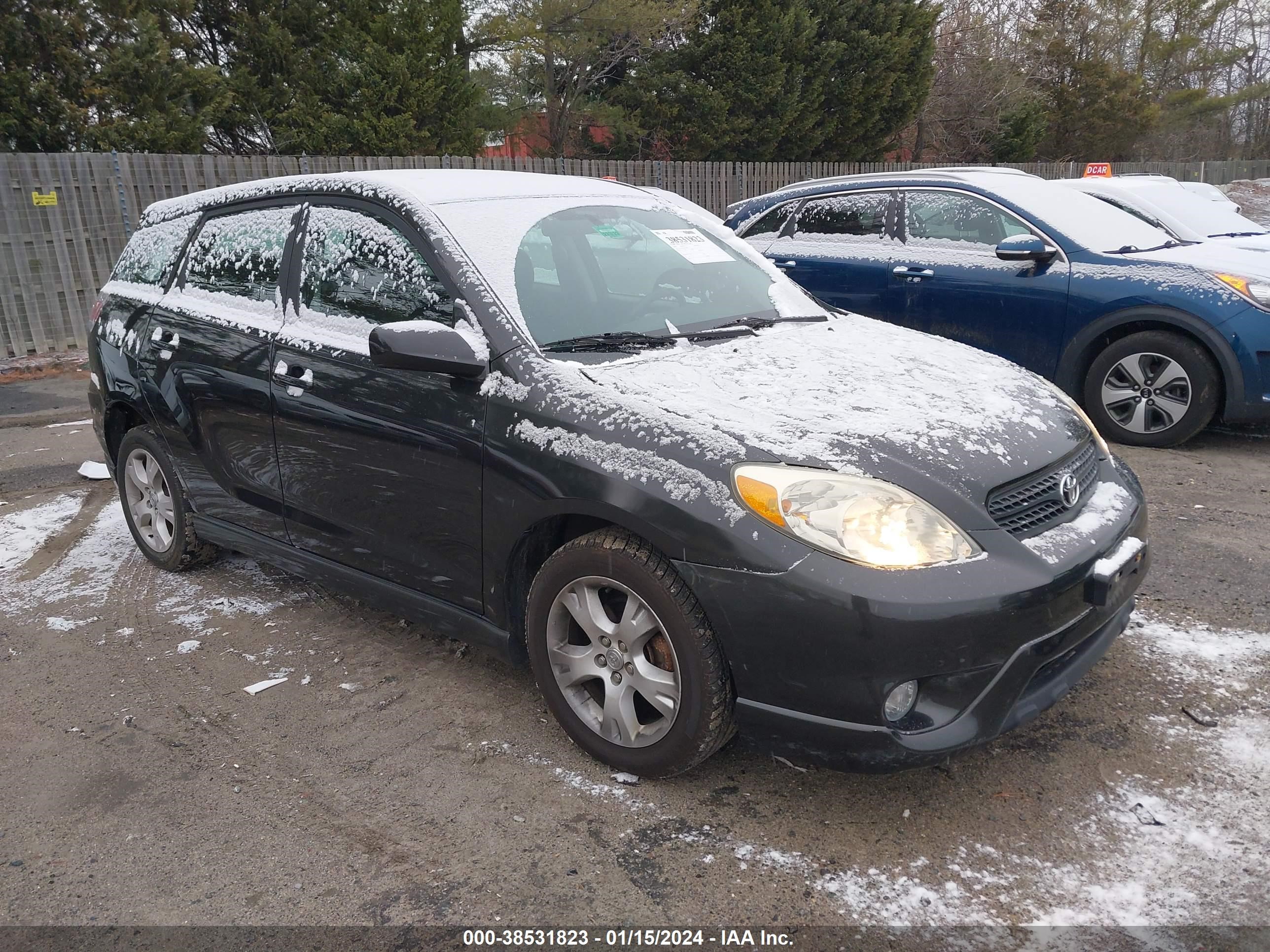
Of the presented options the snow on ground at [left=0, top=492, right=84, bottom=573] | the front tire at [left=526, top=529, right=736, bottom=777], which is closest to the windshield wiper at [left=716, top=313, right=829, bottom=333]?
the front tire at [left=526, top=529, right=736, bottom=777]

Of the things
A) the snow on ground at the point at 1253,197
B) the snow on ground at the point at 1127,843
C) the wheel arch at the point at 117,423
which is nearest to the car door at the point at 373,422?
the snow on ground at the point at 1127,843

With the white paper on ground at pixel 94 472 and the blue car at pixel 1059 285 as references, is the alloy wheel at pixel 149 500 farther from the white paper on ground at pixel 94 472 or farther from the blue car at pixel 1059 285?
the blue car at pixel 1059 285

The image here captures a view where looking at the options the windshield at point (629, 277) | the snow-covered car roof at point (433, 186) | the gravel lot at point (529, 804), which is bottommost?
the gravel lot at point (529, 804)

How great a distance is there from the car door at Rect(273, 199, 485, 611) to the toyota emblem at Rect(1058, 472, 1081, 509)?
1741 millimetres

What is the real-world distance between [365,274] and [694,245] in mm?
1303

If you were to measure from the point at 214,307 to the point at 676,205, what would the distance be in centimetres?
200

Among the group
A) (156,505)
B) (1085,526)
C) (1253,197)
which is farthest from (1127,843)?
(1253,197)

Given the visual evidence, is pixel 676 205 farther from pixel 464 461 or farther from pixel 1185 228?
pixel 1185 228

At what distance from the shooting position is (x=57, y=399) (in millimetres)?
9219

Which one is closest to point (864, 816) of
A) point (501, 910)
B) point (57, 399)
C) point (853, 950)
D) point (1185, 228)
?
point (853, 950)

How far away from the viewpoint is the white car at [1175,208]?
26.7 feet

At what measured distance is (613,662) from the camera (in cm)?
284

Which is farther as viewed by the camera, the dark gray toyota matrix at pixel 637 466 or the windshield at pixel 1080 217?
the windshield at pixel 1080 217

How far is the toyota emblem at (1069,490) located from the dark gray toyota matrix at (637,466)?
17 millimetres
